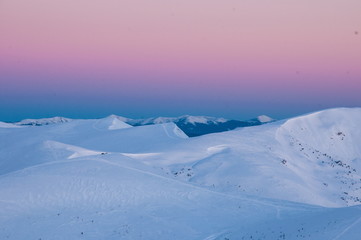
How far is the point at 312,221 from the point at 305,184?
54.5 feet

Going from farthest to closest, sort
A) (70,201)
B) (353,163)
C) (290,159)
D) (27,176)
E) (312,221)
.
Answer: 1. (353,163)
2. (290,159)
3. (27,176)
4. (70,201)
5. (312,221)

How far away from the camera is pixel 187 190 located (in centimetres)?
2505

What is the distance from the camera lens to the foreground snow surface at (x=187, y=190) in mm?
18828

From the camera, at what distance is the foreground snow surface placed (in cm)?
1883

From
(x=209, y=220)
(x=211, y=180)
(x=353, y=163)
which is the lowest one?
(x=353, y=163)

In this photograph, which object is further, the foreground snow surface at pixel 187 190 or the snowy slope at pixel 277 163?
the snowy slope at pixel 277 163

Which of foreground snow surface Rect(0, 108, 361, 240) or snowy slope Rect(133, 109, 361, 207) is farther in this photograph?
snowy slope Rect(133, 109, 361, 207)

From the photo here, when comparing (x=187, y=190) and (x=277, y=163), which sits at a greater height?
(x=187, y=190)

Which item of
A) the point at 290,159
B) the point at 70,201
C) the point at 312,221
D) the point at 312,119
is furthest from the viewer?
the point at 312,119

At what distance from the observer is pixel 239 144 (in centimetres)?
4309

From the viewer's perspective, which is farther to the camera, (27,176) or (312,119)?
(312,119)

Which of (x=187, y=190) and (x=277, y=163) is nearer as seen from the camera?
(x=187, y=190)

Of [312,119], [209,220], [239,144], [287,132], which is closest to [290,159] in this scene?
[239,144]

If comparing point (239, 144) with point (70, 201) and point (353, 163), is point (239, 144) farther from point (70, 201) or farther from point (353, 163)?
point (70, 201)
